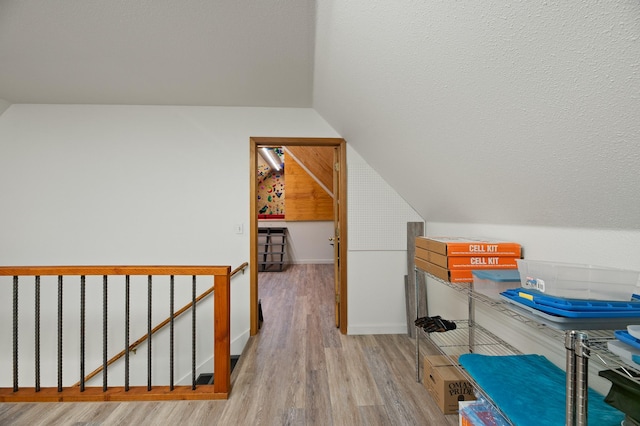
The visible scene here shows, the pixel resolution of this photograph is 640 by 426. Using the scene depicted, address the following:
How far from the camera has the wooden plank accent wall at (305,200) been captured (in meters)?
6.77

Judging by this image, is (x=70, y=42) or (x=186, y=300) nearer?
(x=70, y=42)

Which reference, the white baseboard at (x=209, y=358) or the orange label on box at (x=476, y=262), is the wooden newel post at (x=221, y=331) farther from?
the orange label on box at (x=476, y=262)

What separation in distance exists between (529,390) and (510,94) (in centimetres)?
114

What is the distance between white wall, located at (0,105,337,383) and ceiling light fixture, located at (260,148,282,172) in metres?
2.95

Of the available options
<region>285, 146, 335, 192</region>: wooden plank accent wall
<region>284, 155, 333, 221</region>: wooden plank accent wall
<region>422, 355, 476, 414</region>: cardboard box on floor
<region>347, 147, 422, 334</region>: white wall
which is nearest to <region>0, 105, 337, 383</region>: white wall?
<region>347, 147, 422, 334</region>: white wall

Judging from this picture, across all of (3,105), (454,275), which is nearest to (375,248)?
(454,275)

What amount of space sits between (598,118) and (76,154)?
3760mm

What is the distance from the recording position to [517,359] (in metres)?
1.33

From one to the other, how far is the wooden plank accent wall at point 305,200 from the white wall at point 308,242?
174mm

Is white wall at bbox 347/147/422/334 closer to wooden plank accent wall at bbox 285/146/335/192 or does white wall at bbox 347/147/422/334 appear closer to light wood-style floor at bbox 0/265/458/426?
light wood-style floor at bbox 0/265/458/426

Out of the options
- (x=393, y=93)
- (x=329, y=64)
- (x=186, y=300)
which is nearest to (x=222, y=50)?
(x=329, y=64)

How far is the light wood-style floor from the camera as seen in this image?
1.61m

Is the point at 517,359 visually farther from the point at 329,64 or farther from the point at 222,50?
the point at 222,50

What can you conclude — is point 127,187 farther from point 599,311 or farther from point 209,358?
point 599,311
